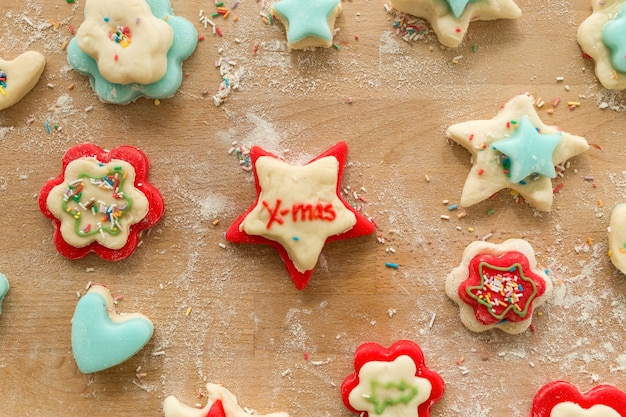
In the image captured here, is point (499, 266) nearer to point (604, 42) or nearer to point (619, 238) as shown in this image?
point (619, 238)

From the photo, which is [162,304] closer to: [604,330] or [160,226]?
[160,226]

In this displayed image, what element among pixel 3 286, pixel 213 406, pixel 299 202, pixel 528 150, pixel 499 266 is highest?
pixel 528 150

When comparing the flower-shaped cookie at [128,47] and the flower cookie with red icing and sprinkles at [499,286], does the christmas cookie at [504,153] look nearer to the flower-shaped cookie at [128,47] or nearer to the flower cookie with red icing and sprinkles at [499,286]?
the flower cookie with red icing and sprinkles at [499,286]

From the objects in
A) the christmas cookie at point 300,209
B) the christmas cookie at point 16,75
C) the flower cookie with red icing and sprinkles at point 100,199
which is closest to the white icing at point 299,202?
the christmas cookie at point 300,209

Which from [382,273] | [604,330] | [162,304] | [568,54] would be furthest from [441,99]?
[162,304]

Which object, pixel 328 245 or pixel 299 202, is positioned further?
pixel 328 245

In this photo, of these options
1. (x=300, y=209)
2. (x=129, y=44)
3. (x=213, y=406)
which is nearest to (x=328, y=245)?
(x=300, y=209)

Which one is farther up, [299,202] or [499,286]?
[299,202]
